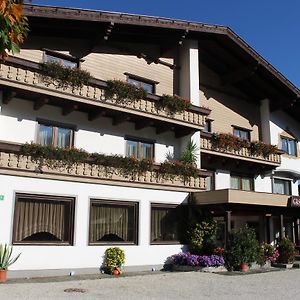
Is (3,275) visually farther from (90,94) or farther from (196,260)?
(196,260)

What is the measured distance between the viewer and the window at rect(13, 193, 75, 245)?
15.4 metres

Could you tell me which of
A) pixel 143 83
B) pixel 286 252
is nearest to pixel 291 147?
pixel 286 252

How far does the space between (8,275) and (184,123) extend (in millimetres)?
9651

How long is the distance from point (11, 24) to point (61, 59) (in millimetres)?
13841

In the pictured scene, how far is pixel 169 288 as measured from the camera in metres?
12.8

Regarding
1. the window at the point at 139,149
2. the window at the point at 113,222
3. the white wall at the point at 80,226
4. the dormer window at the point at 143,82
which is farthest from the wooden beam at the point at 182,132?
the window at the point at 113,222

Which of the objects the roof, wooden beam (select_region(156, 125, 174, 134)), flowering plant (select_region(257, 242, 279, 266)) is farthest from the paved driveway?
the roof

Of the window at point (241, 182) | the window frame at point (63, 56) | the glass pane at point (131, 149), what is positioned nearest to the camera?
the window frame at point (63, 56)

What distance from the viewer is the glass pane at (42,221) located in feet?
50.4

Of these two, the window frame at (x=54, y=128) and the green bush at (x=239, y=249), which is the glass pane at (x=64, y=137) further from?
the green bush at (x=239, y=249)

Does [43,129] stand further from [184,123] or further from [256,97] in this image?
[256,97]

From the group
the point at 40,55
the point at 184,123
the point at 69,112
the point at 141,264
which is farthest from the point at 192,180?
the point at 40,55

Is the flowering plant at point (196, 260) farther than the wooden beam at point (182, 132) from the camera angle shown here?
No

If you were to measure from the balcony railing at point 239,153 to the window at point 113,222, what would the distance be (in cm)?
528
